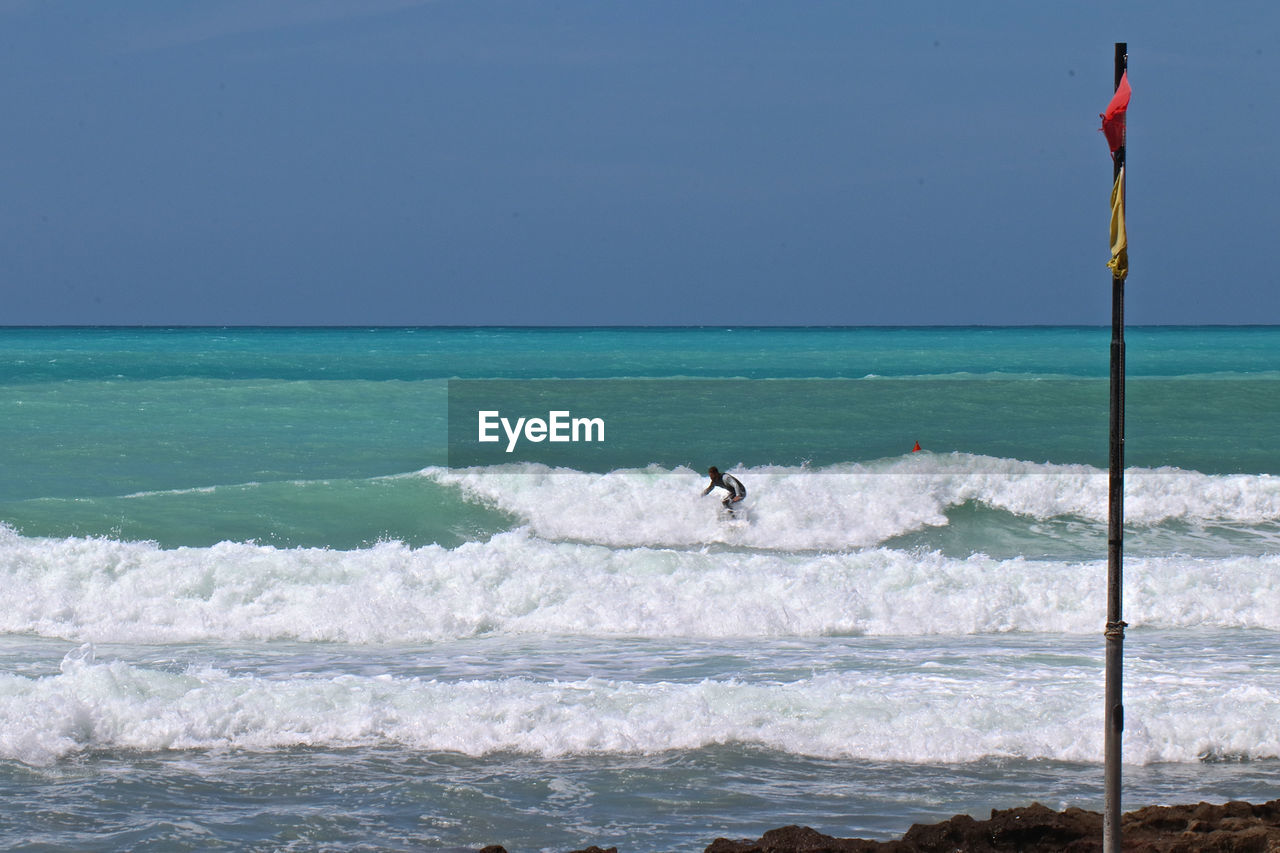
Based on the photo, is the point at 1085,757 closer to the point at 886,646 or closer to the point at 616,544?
the point at 886,646

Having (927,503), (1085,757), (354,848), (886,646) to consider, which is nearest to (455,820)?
(354,848)

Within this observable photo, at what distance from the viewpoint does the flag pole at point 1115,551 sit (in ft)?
14.6

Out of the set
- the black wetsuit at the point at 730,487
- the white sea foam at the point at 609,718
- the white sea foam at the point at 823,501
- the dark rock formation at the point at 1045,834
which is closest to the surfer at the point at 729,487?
the black wetsuit at the point at 730,487

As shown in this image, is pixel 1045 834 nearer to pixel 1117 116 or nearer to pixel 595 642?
pixel 1117 116

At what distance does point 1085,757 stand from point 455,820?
163 inches

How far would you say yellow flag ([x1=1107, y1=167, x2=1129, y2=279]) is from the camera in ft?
14.3

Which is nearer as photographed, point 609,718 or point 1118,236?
point 1118,236

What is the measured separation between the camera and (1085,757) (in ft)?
27.7

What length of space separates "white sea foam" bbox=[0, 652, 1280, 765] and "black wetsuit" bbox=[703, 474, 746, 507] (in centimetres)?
1045

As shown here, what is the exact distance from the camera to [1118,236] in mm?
4367

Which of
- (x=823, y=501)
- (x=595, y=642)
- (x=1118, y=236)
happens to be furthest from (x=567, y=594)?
(x=1118, y=236)

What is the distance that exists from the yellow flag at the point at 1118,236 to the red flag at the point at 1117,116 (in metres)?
0.11

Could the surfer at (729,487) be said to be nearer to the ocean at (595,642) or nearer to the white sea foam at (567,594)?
the ocean at (595,642)

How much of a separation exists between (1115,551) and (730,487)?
618 inches
